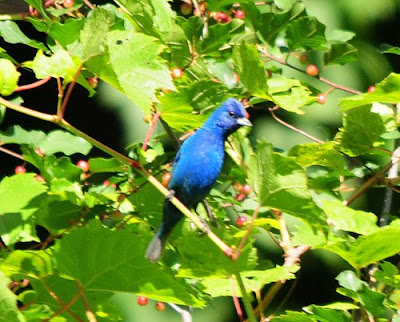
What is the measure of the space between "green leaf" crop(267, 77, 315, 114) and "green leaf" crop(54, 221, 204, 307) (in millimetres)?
480

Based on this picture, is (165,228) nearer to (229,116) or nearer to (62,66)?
(229,116)

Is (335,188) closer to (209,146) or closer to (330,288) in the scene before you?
(209,146)

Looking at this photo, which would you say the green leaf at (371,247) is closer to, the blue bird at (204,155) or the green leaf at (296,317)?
the green leaf at (296,317)

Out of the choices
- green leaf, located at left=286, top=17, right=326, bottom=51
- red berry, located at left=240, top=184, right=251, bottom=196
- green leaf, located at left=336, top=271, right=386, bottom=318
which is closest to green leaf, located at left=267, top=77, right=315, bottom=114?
green leaf, located at left=286, top=17, right=326, bottom=51

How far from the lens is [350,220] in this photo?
1.37 metres

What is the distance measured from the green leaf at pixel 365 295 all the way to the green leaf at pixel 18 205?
1.72 ft

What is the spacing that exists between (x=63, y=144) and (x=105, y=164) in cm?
16

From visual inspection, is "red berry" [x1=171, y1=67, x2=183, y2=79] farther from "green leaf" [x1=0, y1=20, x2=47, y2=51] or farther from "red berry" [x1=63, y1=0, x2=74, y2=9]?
"red berry" [x1=63, y1=0, x2=74, y2=9]

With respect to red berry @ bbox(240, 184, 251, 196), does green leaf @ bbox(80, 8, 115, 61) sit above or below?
A: above

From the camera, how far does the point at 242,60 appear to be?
4.80ft

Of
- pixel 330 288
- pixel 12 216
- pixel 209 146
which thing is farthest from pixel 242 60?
pixel 330 288

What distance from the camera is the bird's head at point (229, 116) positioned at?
1656 millimetres

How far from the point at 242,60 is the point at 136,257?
427mm

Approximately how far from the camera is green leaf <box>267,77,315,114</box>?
1588 millimetres
